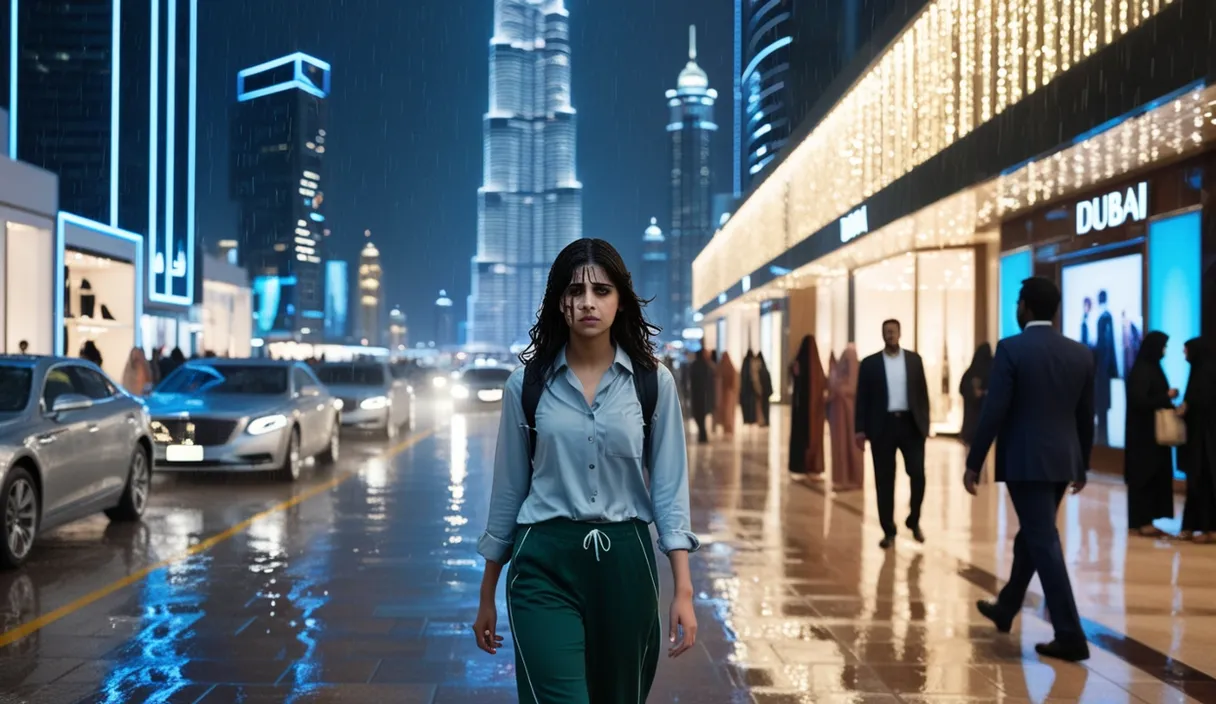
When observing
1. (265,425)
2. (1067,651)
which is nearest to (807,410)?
(265,425)

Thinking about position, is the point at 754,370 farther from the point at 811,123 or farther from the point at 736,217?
the point at 736,217

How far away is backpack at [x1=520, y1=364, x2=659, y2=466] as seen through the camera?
3.19 meters

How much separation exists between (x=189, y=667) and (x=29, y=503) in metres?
3.59

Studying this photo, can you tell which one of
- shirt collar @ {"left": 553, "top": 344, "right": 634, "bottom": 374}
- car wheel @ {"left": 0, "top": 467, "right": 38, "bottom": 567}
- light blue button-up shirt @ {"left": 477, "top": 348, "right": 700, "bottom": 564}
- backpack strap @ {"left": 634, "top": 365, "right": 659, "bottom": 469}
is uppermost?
shirt collar @ {"left": 553, "top": 344, "right": 634, "bottom": 374}

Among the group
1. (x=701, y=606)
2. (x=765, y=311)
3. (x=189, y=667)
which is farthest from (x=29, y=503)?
(x=765, y=311)

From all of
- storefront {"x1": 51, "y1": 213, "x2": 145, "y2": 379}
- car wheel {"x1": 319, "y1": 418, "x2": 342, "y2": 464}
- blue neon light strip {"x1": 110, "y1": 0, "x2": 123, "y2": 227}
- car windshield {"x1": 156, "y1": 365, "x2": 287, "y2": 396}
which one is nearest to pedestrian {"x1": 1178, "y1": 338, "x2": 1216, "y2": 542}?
car windshield {"x1": 156, "y1": 365, "x2": 287, "y2": 396}

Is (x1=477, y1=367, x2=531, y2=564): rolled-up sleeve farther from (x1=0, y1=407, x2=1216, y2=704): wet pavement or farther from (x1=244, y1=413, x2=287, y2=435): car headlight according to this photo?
(x1=244, y1=413, x2=287, y2=435): car headlight

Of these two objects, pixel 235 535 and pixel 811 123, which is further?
pixel 811 123

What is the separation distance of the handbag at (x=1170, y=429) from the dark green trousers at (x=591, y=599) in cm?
865

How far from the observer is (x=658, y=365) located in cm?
330

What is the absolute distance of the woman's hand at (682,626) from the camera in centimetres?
310

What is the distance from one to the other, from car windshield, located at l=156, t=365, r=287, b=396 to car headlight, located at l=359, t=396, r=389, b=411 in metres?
6.07

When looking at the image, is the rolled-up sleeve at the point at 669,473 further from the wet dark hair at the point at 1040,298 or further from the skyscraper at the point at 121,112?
the skyscraper at the point at 121,112

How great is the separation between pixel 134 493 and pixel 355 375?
12845mm
